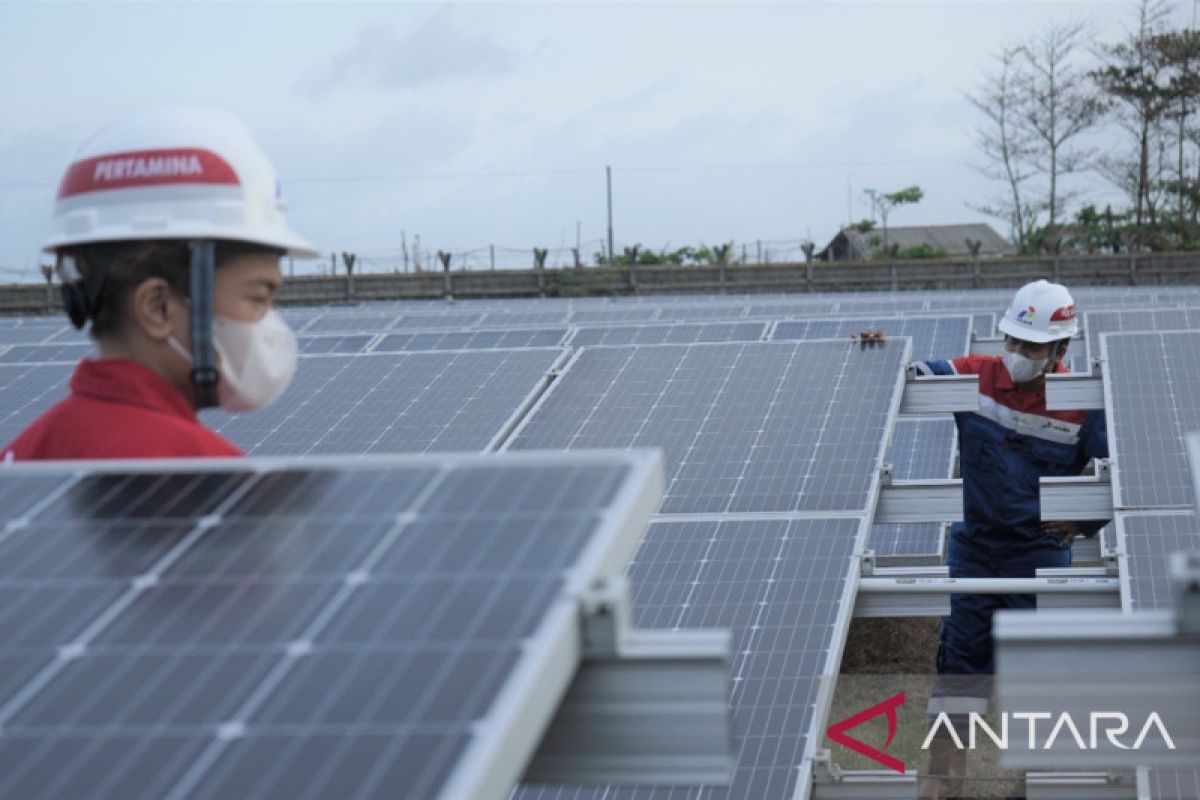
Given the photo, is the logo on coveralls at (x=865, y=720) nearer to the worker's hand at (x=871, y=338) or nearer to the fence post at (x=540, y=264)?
the worker's hand at (x=871, y=338)

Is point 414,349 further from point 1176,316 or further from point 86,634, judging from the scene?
point 86,634

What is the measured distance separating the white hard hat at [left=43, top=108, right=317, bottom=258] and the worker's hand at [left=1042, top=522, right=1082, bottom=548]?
23.6 ft

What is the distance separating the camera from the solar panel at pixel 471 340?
571 inches

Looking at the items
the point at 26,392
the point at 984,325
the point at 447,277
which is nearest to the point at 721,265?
the point at 447,277

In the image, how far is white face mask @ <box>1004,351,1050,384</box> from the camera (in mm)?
10414

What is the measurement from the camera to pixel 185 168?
4.01m

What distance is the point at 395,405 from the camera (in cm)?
1223

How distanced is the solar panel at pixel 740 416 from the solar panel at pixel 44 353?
5355mm

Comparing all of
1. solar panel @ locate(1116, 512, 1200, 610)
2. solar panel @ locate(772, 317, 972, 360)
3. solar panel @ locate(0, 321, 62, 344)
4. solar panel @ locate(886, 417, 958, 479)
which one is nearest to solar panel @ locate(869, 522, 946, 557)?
solar panel @ locate(886, 417, 958, 479)

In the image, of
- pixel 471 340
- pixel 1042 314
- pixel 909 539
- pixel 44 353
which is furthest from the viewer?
pixel 44 353

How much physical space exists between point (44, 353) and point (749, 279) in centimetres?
2679

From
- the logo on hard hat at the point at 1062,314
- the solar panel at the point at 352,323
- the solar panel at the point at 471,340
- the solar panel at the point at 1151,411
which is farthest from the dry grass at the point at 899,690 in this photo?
the solar panel at the point at 352,323

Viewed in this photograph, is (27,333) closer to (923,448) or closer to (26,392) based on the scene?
(26,392)

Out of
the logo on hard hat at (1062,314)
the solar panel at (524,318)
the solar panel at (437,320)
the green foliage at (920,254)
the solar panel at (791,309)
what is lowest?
the green foliage at (920,254)
